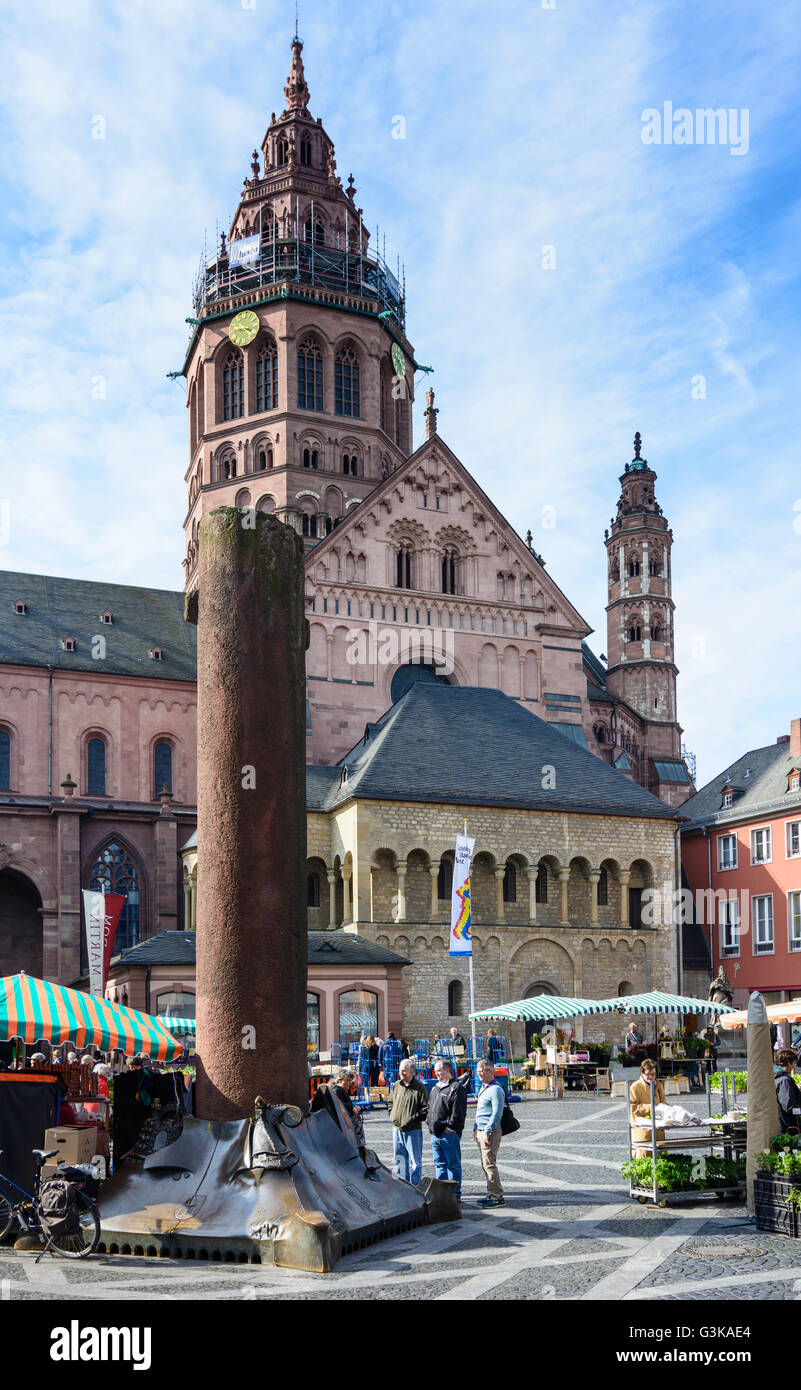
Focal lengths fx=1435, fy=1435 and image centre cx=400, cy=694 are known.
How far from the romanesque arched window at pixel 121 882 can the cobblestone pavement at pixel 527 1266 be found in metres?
35.0

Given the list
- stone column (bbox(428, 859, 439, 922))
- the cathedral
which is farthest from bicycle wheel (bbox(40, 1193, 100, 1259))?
stone column (bbox(428, 859, 439, 922))

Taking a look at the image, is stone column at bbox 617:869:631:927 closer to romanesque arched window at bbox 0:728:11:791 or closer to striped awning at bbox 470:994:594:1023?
striped awning at bbox 470:994:594:1023

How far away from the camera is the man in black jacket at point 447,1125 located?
1545cm

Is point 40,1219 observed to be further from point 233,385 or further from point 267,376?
point 233,385

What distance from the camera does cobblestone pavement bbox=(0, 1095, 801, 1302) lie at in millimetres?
10852

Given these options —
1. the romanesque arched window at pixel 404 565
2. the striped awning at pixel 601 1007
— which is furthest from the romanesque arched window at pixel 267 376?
the striped awning at pixel 601 1007

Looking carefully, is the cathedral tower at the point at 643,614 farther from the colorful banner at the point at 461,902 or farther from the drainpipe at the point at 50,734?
the colorful banner at the point at 461,902

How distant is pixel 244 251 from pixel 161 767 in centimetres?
2641

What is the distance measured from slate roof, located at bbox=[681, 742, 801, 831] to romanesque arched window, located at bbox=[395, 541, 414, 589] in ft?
44.2

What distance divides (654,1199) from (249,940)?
5.47 metres

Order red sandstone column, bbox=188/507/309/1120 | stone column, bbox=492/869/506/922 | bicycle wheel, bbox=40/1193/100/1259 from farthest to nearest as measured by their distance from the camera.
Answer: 1. stone column, bbox=492/869/506/922
2. red sandstone column, bbox=188/507/309/1120
3. bicycle wheel, bbox=40/1193/100/1259

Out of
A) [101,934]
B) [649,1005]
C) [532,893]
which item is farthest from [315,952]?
[649,1005]
